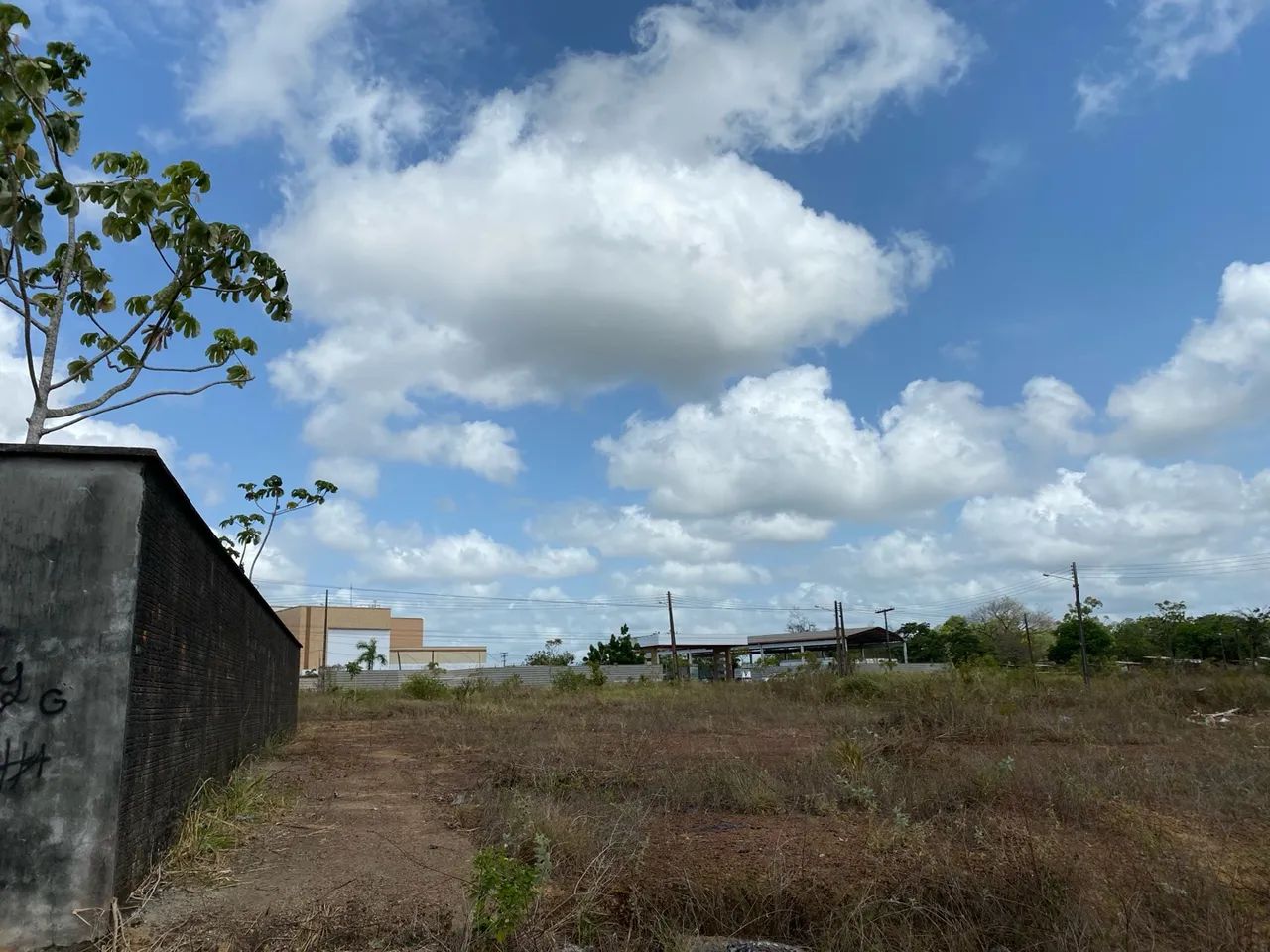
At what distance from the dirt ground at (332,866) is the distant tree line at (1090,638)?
2676 cm

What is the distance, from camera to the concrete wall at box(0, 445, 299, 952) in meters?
4.94

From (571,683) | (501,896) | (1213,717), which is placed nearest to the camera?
(501,896)

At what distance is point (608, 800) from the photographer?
9.06 metres

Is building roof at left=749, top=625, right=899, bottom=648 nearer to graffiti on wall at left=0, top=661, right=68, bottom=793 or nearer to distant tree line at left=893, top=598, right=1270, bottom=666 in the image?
distant tree line at left=893, top=598, right=1270, bottom=666

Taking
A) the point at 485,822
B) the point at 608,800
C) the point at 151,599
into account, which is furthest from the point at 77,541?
the point at 608,800

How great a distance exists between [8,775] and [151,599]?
1.24 m

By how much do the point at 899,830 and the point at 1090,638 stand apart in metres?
57.9

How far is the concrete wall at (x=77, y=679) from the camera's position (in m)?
A: 4.94

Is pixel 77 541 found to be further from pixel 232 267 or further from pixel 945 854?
pixel 945 854

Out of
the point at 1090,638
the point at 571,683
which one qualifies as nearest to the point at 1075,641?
the point at 1090,638

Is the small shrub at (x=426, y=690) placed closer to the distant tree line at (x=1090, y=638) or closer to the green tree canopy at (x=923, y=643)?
the distant tree line at (x=1090, y=638)

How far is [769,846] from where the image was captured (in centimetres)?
693

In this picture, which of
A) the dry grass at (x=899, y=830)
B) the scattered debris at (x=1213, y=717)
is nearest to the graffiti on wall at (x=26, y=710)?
the dry grass at (x=899, y=830)

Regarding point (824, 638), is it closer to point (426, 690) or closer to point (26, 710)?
point (426, 690)
